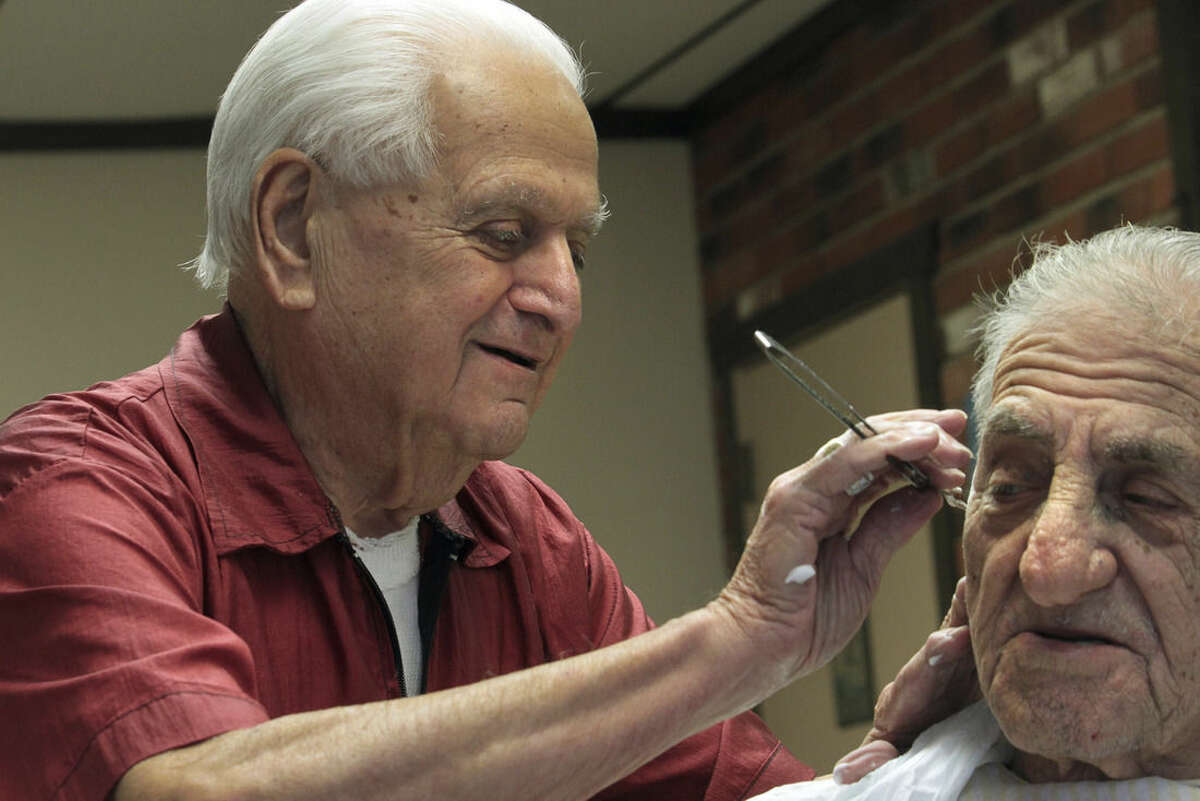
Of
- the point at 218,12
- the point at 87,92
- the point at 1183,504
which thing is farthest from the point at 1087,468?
the point at 87,92

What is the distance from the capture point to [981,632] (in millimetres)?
1852

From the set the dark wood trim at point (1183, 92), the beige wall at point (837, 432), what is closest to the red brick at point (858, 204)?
the beige wall at point (837, 432)

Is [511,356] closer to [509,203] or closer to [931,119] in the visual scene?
[509,203]

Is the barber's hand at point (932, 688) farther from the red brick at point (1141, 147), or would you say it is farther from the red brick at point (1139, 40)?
the red brick at point (1139, 40)

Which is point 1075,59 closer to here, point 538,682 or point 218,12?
point 218,12

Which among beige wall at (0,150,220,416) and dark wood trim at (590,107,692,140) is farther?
dark wood trim at (590,107,692,140)

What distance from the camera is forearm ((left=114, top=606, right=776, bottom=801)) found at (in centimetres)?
154

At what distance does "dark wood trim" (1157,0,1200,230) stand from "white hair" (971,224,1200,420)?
5.28ft

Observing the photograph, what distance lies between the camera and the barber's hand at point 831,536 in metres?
1.64

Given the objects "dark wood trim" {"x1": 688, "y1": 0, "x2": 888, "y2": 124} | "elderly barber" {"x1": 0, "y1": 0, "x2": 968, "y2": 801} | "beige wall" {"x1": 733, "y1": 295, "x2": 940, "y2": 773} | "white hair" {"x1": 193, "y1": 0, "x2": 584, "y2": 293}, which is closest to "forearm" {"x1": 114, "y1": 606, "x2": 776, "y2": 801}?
"elderly barber" {"x1": 0, "y1": 0, "x2": 968, "y2": 801}

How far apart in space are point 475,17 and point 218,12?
250cm

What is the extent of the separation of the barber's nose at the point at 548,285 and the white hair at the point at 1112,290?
1.52ft

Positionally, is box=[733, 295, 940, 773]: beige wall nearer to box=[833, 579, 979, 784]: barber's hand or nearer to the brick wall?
the brick wall

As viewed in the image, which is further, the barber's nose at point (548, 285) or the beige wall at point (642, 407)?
the beige wall at point (642, 407)
